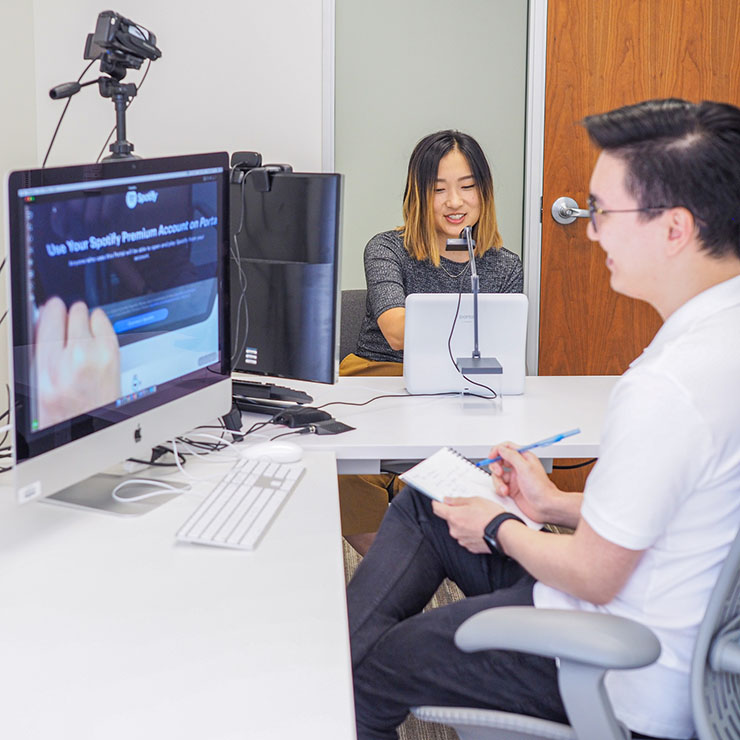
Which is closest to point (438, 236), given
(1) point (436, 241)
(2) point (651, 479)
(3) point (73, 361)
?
(1) point (436, 241)

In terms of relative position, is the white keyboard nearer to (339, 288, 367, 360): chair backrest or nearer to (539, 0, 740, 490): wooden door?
(339, 288, 367, 360): chair backrest

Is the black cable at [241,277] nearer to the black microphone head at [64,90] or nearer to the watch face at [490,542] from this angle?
the black microphone head at [64,90]

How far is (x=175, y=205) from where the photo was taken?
1565 mm

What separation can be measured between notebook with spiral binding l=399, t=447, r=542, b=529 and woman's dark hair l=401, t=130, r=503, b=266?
126cm

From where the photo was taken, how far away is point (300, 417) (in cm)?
195

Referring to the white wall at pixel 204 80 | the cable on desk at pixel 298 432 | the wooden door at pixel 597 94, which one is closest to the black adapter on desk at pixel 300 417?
the cable on desk at pixel 298 432

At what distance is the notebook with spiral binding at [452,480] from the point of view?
1.58m

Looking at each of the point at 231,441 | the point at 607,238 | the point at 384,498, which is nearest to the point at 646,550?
the point at 607,238

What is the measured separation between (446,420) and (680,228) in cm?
88

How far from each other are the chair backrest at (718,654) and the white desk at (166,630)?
420mm

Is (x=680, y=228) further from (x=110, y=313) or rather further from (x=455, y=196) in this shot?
(x=455, y=196)

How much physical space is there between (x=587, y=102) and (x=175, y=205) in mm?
2268

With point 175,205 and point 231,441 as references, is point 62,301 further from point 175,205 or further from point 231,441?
point 231,441

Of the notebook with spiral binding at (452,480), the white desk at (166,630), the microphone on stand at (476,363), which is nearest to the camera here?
the white desk at (166,630)
